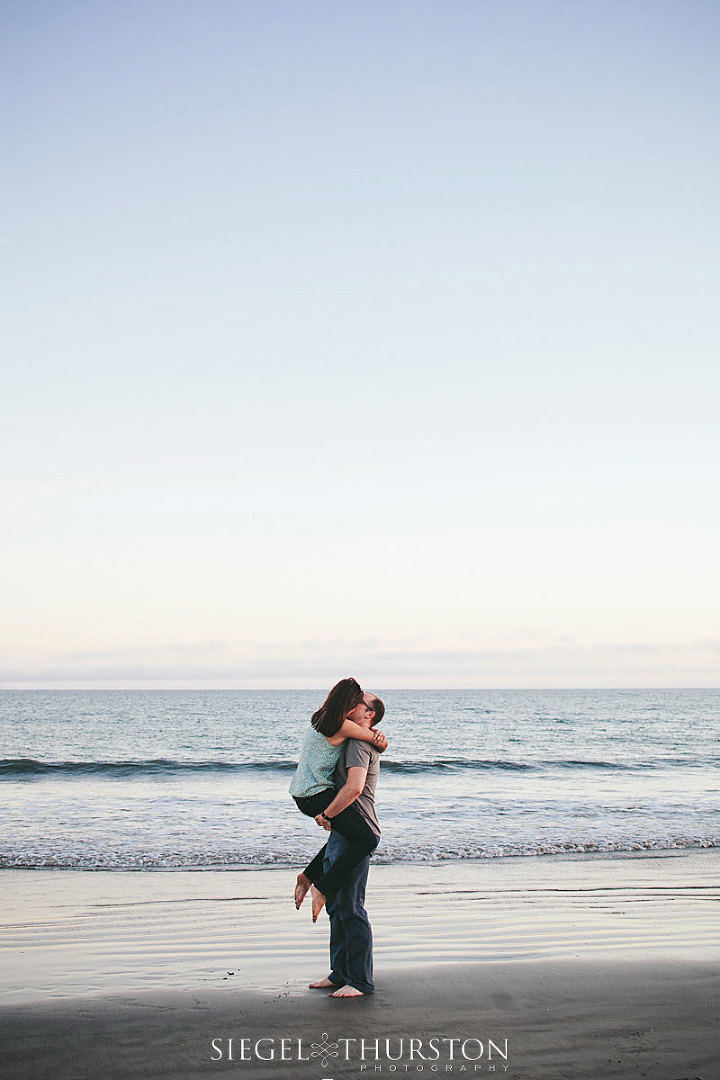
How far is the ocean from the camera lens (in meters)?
11.7

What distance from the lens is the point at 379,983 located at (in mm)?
5410

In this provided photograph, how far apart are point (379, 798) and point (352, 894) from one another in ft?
41.3

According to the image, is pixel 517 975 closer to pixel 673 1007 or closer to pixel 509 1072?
pixel 673 1007

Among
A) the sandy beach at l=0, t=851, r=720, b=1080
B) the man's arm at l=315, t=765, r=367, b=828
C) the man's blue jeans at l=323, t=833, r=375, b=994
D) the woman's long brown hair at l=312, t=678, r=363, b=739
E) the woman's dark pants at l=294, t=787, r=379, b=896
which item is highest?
the woman's long brown hair at l=312, t=678, r=363, b=739

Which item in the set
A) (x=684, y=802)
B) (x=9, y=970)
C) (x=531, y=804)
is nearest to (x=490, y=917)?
(x=9, y=970)

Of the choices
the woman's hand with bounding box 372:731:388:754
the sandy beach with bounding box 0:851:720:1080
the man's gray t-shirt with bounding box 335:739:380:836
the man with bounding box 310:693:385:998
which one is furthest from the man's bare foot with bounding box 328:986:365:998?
the woman's hand with bounding box 372:731:388:754

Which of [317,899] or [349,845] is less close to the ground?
[349,845]

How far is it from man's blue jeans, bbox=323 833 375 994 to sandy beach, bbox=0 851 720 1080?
20 centimetres

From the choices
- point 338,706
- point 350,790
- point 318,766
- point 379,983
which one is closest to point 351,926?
point 379,983

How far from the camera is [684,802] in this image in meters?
17.2

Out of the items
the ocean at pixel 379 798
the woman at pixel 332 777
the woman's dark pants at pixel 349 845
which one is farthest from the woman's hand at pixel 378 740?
the ocean at pixel 379 798

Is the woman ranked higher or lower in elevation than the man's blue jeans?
higher

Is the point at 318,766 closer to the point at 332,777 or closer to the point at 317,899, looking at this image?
the point at 332,777

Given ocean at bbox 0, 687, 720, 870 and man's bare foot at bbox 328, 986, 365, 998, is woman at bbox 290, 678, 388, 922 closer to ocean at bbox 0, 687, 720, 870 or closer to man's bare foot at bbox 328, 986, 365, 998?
man's bare foot at bbox 328, 986, 365, 998
